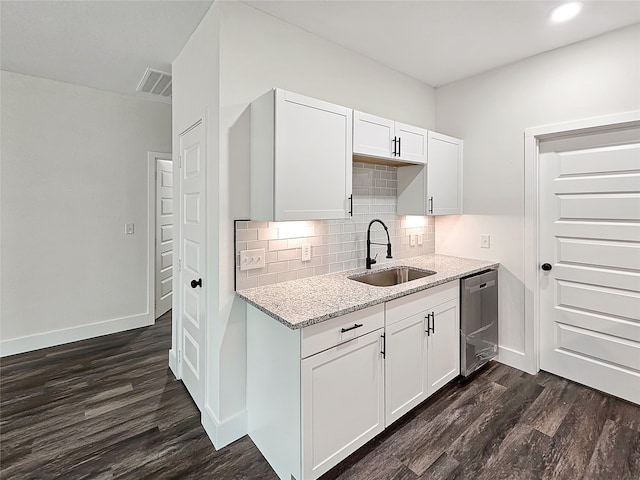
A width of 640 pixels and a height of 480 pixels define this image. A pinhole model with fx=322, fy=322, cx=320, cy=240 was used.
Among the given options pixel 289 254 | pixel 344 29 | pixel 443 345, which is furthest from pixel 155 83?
pixel 443 345

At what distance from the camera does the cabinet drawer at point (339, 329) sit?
155 centimetres

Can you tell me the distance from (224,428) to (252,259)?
40.7 inches

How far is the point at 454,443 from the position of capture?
1951mm

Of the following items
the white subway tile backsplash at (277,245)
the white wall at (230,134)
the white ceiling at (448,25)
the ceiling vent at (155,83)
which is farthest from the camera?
the ceiling vent at (155,83)

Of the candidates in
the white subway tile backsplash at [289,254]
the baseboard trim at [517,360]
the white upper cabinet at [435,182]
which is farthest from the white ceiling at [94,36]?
the baseboard trim at [517,360]

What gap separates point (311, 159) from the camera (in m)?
1.94

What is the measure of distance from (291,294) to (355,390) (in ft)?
2.10

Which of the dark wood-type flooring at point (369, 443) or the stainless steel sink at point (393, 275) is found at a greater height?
the stainless steel sink at point (393, 275)

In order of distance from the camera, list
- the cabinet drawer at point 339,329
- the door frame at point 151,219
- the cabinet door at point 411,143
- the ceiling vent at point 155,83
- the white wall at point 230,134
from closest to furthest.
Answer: the cabinet drawer at point 339,329
the white wall at point 230,134
the cabinet door at point 411,143
the ceiling vent at point 155,83
the door frame at point 151,219

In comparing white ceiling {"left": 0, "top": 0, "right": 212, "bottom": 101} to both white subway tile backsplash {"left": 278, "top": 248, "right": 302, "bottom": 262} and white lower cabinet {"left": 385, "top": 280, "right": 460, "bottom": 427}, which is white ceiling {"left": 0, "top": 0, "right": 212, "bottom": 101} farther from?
white lower cabinet {"left": 385, "top": 280, "right": 460, "bottom": 427}

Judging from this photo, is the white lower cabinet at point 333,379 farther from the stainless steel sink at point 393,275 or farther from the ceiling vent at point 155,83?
the ceiling vent at point 155,83

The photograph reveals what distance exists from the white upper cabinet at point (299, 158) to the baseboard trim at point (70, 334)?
279 cm

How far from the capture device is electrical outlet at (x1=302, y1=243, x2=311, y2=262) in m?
2.31

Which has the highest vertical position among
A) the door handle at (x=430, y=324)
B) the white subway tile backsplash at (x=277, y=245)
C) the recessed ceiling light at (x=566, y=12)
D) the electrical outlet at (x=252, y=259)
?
the recessed ceiling light at (x=566, y=12)
